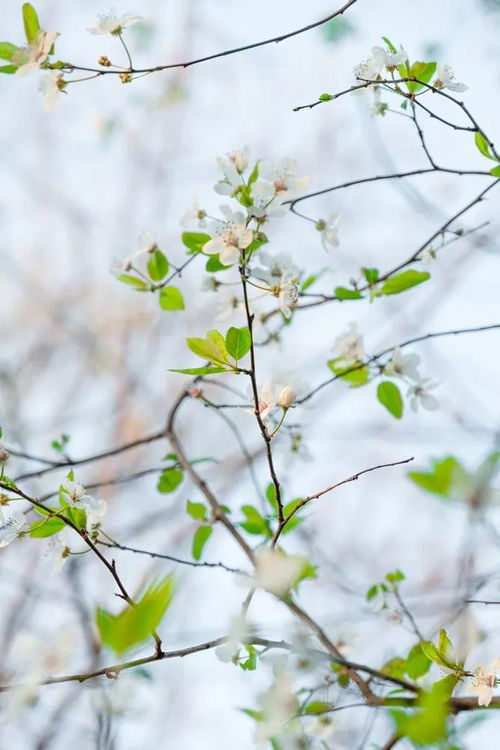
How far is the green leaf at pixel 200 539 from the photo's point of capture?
1.13 meters

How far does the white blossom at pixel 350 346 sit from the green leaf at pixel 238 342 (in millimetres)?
364

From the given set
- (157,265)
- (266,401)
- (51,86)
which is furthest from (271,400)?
(51,86)

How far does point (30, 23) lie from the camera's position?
2.95 ft

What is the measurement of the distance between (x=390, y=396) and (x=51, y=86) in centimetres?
66

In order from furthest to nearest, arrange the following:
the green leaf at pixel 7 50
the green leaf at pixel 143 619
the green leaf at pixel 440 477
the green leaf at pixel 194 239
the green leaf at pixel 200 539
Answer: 1. the green leaf at pixel 200 539
2. the green leaf at pixel 194 239
3. the green leaf at pixel 7 50
4. the green leaf at pixel 440 477
5. the green leaf at pixel 143 619

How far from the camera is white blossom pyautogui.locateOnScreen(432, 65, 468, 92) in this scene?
3.06ft

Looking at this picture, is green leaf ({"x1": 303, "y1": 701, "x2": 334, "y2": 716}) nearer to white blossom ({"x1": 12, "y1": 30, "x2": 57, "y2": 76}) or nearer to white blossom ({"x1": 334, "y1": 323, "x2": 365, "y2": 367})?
white blossom ({"x1": 334, "y1": 323, "x2": 365, "y2": 367})

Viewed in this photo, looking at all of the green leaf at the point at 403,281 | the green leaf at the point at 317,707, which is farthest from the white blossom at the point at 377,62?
the green leaf at the point at 317,707

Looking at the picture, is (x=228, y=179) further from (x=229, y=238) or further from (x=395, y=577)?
(x=395, y=577)

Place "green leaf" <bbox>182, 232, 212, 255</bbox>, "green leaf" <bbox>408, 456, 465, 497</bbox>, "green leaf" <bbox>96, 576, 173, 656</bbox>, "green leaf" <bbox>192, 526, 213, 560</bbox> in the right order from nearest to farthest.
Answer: "green leaf" <bbox>96, 576, 173, 656</bbox> → "green leaf" <bbox>408, 456, 465, 497</bbox> → "green leaf" <bbox>182, 232, 212, 255</bbox> → "green leaf" <bbox>192, 526, 213, 560</bbox>

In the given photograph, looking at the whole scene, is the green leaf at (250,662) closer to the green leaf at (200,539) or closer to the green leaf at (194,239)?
the green leaf at (200,539)

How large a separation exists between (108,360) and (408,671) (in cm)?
361

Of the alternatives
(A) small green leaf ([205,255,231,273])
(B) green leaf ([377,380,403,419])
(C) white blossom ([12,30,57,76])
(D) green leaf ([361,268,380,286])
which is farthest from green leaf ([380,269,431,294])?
(C) white blossom ([12,30,57,76])

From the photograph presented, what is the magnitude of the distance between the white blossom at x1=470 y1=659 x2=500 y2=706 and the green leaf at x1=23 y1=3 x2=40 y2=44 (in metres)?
0.92
